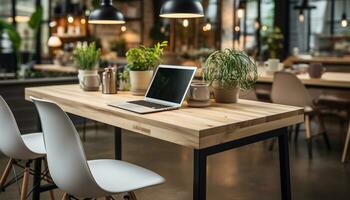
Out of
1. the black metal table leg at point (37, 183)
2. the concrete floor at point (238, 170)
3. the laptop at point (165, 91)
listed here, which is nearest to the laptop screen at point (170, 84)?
the laptop at point (165, 91)

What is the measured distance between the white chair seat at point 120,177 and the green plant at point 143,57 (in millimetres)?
779

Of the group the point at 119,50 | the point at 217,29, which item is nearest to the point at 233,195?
the point at 217,29

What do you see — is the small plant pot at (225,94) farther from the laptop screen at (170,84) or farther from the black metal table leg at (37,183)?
the black metal table leg at (37,183)

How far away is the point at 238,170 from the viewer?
3.85 m

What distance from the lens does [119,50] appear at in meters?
11.1

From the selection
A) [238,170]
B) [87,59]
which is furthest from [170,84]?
[238,170]

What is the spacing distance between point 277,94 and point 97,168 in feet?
8.89

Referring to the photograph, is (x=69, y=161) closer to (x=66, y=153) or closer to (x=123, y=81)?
(x=66, y=153)

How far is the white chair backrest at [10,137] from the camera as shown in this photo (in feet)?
7.73

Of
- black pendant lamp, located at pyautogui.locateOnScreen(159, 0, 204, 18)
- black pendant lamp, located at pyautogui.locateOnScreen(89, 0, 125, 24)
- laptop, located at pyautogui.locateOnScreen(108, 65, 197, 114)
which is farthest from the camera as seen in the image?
black pendant lamp, located at pyautogui.locateOnScreen(89, 0, 125, 24)

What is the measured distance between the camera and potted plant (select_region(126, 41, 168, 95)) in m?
2.79

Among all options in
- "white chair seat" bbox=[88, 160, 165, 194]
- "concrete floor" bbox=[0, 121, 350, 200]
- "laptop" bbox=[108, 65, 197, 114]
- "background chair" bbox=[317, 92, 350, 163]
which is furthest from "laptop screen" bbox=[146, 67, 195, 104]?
"background chair" bbox=[317, 92, 350, 163]

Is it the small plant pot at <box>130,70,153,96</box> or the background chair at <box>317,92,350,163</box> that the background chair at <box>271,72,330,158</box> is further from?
the small plant pot at <box>130,70,153,96</box>

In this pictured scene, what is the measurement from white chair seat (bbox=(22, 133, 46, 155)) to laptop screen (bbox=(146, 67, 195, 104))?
2.32 ft
